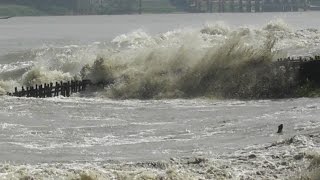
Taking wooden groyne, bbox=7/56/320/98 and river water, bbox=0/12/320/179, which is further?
wooden groyne, bbox=7/56/320/98

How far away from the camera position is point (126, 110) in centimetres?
2920

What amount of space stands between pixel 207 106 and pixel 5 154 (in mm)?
12726

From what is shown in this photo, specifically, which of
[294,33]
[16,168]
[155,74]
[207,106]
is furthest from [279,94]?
[294,33]

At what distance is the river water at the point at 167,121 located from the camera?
16172 millimetres

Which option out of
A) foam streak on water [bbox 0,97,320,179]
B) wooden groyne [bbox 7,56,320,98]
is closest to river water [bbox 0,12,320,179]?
foam streak on water [bbox 0,97,320,179]

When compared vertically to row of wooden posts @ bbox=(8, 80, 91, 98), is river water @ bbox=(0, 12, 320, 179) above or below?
above

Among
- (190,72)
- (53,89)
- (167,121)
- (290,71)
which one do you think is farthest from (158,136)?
(190,72)

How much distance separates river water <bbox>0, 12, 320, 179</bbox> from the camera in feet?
53.1

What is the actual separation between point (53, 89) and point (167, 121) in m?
12.0

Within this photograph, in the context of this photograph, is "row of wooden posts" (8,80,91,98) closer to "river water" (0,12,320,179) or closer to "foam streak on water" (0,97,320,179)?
"river water" (0,12,320,179)

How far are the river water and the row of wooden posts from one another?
697 millimetres

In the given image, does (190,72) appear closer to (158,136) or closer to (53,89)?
(53,89)

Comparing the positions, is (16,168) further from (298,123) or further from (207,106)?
(207,106)

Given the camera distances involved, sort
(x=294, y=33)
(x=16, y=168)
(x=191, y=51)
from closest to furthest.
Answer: (x=16, y=168)
(x=191, y=51)
(x=294, y=33)
